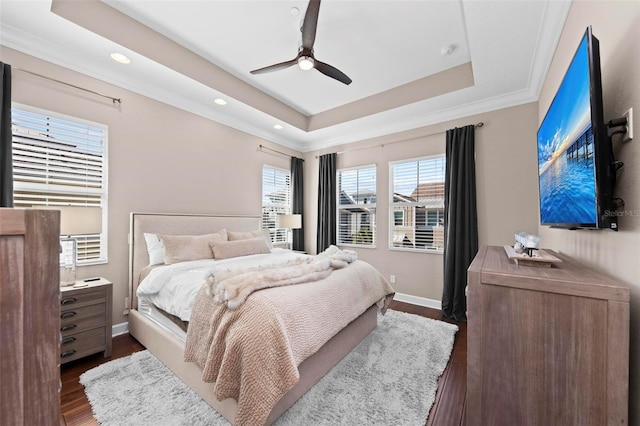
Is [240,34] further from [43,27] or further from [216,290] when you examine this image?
[216,290]

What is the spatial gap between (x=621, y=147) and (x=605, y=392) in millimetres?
990

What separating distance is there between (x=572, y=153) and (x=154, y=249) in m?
3.48

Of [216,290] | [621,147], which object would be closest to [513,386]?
[621,147]

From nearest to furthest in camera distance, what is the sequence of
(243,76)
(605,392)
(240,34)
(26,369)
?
(26,369) < (605,392) < (240,34) < (243,76)

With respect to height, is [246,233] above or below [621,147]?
below

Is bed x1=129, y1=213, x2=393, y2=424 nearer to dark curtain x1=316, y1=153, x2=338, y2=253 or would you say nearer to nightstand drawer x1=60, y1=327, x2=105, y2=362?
nightstand drawer x1=60, y1=327, x2=105, y2=362

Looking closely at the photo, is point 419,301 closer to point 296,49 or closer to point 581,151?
point 581,151

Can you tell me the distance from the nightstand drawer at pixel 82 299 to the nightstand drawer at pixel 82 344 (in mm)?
239

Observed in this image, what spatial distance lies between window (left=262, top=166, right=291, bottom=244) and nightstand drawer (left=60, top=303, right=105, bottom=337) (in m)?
2.52

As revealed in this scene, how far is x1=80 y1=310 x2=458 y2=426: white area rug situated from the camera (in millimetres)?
1596

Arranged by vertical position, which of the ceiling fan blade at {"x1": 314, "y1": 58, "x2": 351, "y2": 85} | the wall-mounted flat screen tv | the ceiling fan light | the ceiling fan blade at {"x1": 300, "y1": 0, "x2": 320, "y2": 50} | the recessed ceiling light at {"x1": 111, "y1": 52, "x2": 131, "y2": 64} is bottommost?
the wall-mounted flat screen tv

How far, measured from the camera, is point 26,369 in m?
0.45

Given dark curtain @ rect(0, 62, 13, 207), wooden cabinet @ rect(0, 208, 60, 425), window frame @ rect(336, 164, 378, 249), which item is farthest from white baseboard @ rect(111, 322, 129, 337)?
window frame @ rect(336, 164, 378, 249)

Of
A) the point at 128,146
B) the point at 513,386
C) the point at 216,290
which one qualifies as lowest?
the point at 513,386
